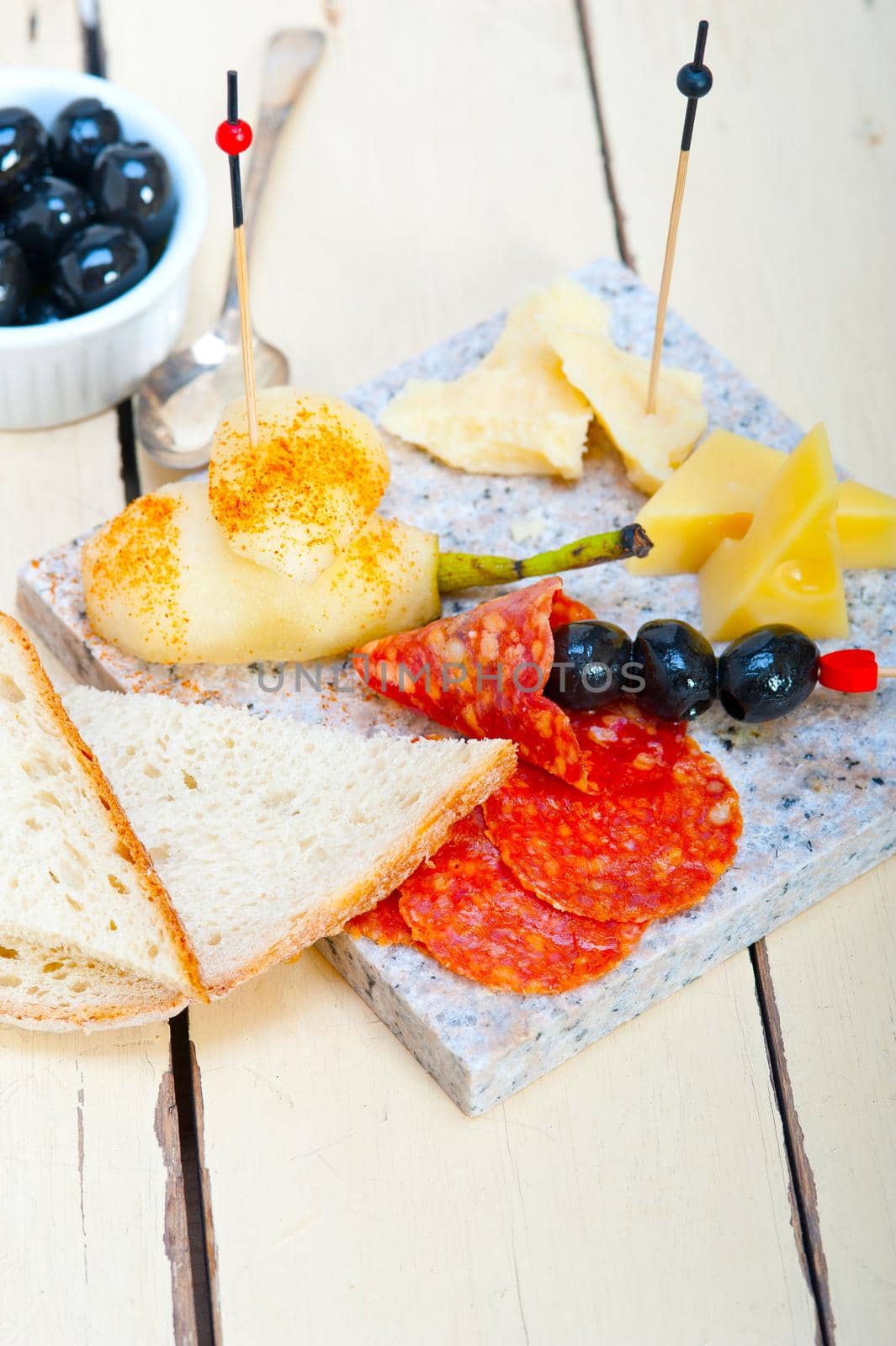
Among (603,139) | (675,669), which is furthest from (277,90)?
(675,669)

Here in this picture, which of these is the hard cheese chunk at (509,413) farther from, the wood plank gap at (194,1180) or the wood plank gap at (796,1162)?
the wood plank gap at (194,1180)

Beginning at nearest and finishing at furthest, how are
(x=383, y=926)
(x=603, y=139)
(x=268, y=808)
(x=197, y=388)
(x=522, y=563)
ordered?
(x=383, y=926) < (x=268, y=808) < (x=522, y=563) < (x=197, y=388) < (x=603, y=139)

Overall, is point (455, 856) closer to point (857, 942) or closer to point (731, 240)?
point (857, 942)

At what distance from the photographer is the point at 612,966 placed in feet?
7.57

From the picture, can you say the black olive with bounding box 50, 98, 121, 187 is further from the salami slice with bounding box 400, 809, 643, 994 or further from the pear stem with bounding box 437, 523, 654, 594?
the salami slice with bounding box 400, 809, 643, 994

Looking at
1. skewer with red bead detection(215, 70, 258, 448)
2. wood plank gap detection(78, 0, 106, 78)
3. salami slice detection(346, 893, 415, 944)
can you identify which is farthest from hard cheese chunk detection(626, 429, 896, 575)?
wood plank gap detection(78, 0, 106, 78)

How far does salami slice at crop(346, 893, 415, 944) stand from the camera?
2.35 meters

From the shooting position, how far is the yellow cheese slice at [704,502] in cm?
276

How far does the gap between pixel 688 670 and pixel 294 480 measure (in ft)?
2.27

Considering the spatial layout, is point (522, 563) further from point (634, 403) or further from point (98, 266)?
point (98, 266)

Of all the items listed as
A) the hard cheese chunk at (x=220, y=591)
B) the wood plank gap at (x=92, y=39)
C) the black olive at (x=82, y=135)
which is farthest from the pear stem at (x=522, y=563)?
the wood plank gap at (x=92, y=39)

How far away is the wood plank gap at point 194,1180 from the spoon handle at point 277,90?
1811 mm

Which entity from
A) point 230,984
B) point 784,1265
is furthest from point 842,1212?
point 230,984

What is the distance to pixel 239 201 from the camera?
2420mm
